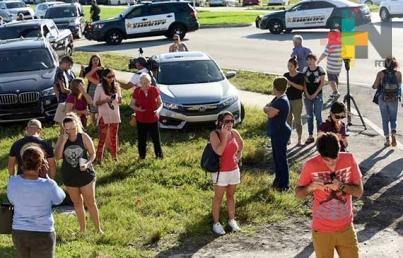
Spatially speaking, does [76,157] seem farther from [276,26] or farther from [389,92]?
[276,26]

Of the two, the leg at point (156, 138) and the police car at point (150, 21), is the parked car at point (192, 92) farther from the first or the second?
the police car at point (150, 21)

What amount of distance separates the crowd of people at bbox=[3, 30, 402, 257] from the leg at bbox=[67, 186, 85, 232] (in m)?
0.01

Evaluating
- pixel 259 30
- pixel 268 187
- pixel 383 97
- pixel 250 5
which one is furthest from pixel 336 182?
pixel 250 5

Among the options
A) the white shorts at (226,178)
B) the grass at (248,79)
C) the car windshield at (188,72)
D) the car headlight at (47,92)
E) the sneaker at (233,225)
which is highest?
the car windshield at (188,72)

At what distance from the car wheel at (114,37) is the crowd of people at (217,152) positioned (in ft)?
55.1

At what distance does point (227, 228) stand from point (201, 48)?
18.9 m

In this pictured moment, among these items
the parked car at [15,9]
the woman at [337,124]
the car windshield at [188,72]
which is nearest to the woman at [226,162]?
the woman at [337,124]

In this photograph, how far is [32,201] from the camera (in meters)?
5.74

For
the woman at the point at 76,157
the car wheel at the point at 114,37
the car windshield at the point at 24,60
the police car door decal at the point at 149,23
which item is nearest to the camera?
the woman at the point at 76,157

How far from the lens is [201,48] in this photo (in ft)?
86.4

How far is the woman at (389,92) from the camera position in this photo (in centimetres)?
1082

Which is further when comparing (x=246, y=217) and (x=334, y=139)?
(x=246, y=217)

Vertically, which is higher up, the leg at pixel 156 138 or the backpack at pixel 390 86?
the backpack at pixel 390 86

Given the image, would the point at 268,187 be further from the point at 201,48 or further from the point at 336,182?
the point at 201,48
